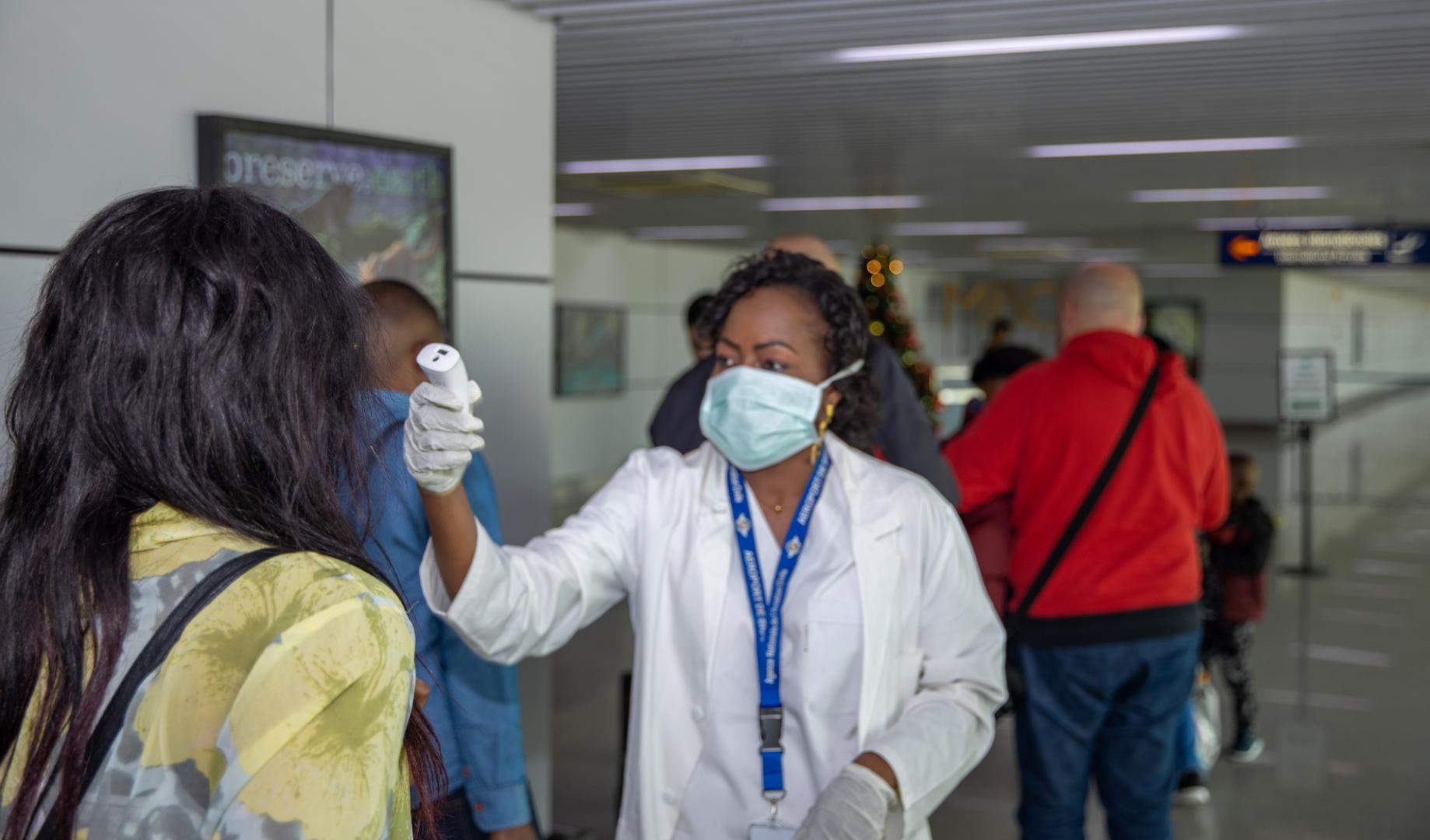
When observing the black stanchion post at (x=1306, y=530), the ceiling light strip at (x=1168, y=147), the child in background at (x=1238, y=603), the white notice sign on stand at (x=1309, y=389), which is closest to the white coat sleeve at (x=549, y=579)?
the child in background at (x=1238, y=603)

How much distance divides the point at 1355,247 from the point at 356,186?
31.0 feet

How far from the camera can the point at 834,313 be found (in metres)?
2.31

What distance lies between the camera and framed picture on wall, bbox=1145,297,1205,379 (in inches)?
842

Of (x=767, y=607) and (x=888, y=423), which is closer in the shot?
(x=767, y=607)

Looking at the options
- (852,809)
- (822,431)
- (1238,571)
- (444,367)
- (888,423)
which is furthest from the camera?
(1238,571)

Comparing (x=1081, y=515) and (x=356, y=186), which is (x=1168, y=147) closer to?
(x=1081, y=515)

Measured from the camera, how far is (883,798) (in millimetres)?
1839

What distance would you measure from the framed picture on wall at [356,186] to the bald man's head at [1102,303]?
6.02ft

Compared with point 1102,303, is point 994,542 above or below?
below

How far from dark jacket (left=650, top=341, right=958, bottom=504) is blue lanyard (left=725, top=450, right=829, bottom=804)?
0.82 metres

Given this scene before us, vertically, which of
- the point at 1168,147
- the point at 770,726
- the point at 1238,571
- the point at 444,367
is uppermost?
the point at 1168,147

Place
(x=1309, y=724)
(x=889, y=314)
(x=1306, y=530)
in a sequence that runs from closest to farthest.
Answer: (x=1309, y=724)
(x=889, y=314)
(x=1306, y=530)

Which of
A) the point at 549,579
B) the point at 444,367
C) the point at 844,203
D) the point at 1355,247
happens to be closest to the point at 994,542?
the point at 549,579

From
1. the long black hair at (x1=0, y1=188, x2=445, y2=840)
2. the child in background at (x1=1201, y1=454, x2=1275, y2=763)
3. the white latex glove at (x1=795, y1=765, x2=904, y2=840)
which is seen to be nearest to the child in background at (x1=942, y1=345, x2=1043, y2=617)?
the white latex glove at (x1=795, y1=765, x2=904, y2=840)
